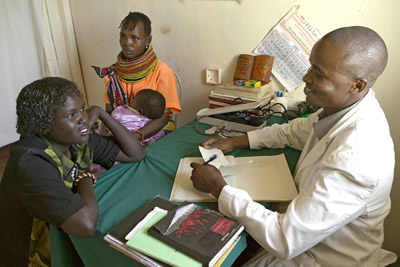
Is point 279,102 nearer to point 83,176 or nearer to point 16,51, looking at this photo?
point 83,176

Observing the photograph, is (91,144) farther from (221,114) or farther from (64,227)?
(221,114)

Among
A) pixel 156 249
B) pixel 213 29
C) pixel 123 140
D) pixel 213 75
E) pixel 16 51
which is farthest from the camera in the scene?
pixel 16 51

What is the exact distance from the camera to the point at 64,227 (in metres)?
0.84

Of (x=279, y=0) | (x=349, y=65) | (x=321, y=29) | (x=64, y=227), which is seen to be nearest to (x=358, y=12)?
(x=321, y=29)

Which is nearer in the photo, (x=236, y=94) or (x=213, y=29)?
(x=236, y=94)

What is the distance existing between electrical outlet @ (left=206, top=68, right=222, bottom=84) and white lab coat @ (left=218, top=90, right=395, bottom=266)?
116 cm

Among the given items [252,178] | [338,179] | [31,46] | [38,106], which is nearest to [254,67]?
[252,178]

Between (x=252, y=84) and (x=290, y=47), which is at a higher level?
(x=290, y=47)

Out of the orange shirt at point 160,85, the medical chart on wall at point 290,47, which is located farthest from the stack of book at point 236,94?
the orange shirt at point 160,85

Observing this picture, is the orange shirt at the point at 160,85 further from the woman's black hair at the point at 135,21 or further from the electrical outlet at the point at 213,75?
the electrical outlet at the point at 213,75

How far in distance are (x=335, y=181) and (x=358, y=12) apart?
1.14 meters

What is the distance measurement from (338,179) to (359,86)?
0.30 meters

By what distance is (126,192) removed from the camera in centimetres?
100

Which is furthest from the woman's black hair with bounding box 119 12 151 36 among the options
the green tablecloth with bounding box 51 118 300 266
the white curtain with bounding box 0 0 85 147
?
the white curtain with bounding box 0 0 85 147
